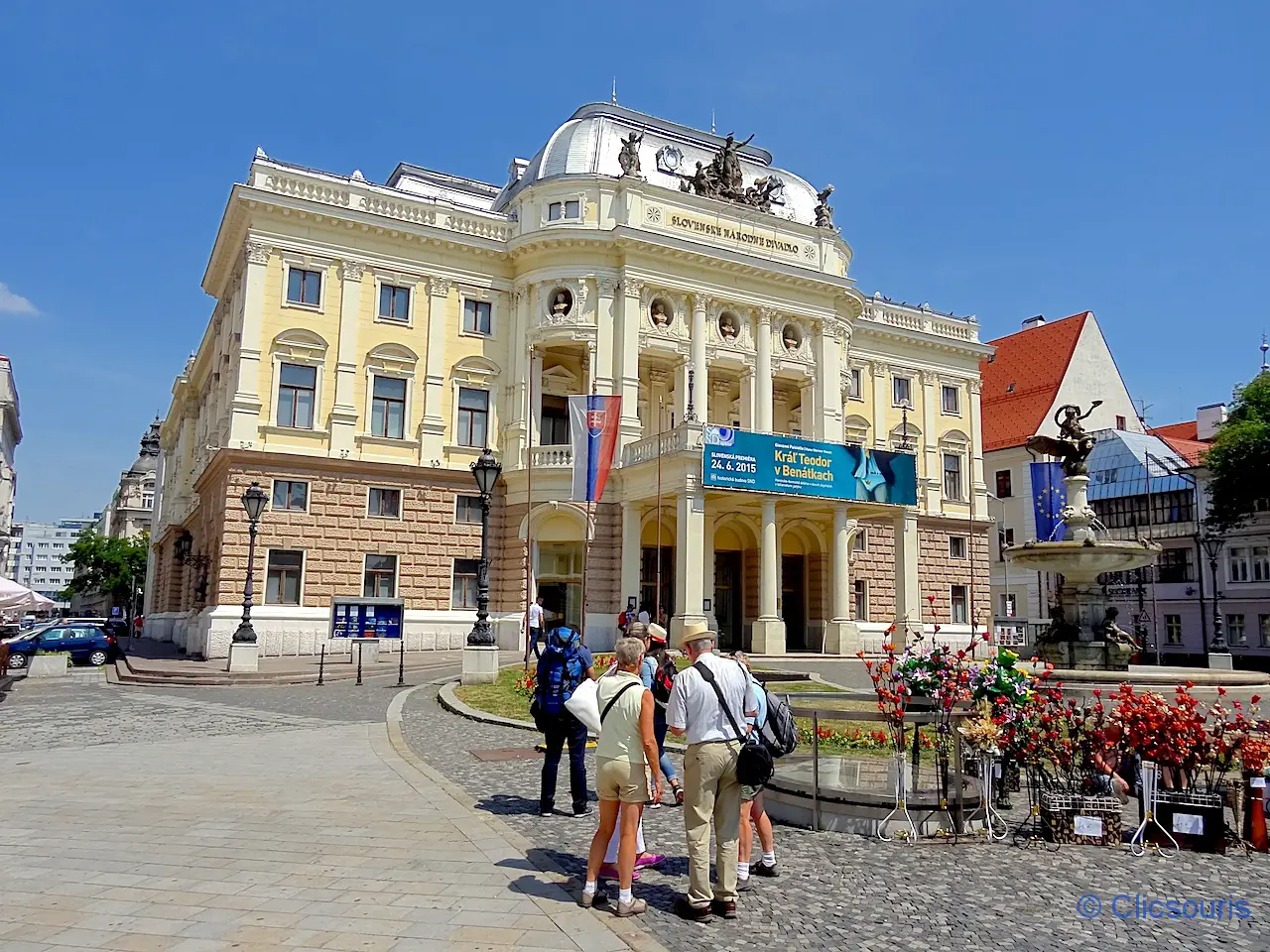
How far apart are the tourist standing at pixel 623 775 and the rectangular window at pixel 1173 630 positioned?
53117mm

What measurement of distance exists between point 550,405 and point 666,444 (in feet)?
23.8

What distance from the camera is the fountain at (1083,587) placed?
2091 cm

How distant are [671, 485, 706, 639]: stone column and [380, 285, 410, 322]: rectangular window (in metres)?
12.3

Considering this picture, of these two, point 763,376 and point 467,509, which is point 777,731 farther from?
point 763,376

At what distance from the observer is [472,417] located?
34.6m

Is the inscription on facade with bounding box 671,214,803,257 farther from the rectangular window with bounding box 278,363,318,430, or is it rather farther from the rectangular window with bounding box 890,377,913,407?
the rectangular window with bounding box 278,363,318,430

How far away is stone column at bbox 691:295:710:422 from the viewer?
35.2 meters

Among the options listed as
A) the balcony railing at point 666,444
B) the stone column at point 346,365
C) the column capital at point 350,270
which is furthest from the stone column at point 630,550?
the column capital at point 350,270

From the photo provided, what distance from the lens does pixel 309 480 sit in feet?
103

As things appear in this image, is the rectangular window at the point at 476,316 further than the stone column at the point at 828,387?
No

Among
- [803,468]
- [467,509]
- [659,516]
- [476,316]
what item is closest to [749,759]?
[659,516]

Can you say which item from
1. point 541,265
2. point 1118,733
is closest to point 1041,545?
point 1118,733

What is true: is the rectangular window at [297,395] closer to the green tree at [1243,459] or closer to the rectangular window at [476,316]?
the rectangular window at [476,316]

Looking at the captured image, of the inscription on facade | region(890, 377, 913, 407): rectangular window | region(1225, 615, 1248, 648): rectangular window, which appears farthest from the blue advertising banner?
region(1225, 615, 1248, 648): rectangular window
